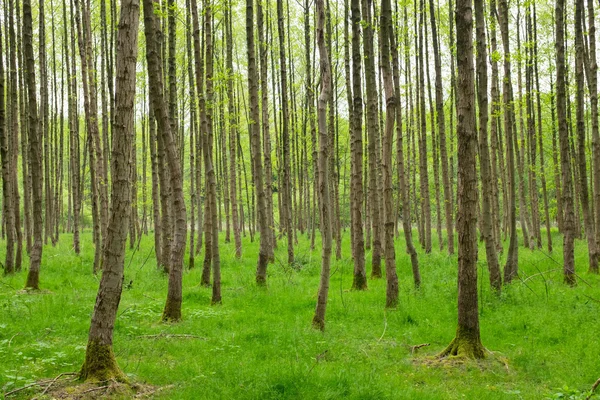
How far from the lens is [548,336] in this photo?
7.57 meters

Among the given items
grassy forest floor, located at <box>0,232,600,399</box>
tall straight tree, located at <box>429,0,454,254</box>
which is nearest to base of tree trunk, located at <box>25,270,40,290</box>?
grassy forest floor, located at <box>0,232,600,399</box>

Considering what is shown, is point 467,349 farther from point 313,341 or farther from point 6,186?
point 6,186

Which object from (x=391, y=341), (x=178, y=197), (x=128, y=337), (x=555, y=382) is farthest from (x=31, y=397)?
A: (x=555, y=382)

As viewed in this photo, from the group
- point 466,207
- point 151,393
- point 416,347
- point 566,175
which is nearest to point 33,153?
point 151,393

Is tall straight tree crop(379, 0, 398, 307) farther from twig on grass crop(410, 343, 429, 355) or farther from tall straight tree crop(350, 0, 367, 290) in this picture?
twig on grass crop(410, 343, 429, 355)

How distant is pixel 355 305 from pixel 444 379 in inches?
150

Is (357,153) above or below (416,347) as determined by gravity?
above

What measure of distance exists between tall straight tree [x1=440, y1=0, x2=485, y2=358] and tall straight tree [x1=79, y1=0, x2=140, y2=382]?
4.30 m

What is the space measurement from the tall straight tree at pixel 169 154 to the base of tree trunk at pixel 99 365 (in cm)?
335

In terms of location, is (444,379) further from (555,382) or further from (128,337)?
(128,337)

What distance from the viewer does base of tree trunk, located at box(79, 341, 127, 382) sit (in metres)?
5.18

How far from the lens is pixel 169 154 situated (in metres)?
8.34

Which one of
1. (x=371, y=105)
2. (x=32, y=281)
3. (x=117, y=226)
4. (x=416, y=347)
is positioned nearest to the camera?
(x=117, y=226)

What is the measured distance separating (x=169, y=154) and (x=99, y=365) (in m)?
4.07
